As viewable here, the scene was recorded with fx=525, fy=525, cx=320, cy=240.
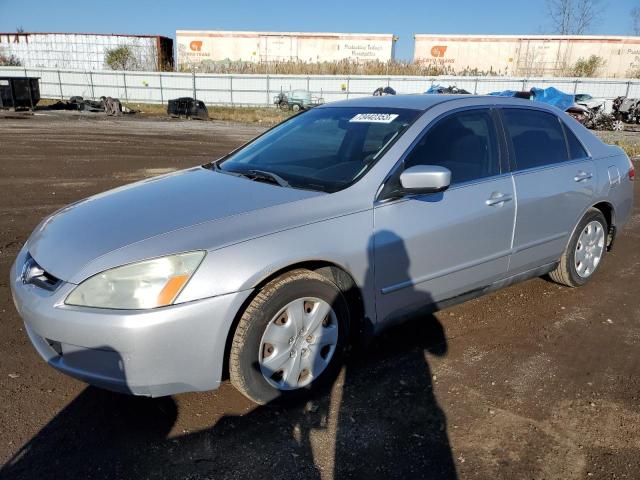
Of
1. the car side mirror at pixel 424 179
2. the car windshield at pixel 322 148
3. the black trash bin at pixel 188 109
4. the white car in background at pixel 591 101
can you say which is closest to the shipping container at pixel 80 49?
the black trash bin at pixel 188 109

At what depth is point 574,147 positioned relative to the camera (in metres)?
4.34

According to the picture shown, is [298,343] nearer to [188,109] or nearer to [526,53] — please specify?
[188,109]

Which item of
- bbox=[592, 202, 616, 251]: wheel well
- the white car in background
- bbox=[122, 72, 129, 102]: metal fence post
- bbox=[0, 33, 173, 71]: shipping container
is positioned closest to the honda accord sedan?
bbox=[592, 202, 616, 251]: wheel well

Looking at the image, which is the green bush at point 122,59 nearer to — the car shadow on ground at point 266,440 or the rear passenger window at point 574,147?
the rear passenger window at point 574,147

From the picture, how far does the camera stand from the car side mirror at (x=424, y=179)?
292cm

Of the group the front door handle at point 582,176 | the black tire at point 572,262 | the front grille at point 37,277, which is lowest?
the black tire at point 572,262

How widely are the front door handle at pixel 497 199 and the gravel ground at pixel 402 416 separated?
3.10ft

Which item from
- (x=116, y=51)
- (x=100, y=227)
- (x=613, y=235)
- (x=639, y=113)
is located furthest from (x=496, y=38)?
(x=100, y=227)

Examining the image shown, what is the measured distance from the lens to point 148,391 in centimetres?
242

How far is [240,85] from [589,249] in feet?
123

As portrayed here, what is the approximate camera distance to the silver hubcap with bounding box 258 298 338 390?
8.73ft

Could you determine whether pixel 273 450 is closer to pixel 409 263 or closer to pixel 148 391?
pixel 148 391

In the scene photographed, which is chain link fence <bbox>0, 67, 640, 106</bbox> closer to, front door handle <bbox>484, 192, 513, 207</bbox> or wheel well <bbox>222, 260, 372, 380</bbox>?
front door handle <bbox>484, 192, 513, 207</bbox>

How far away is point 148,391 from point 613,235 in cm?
430
